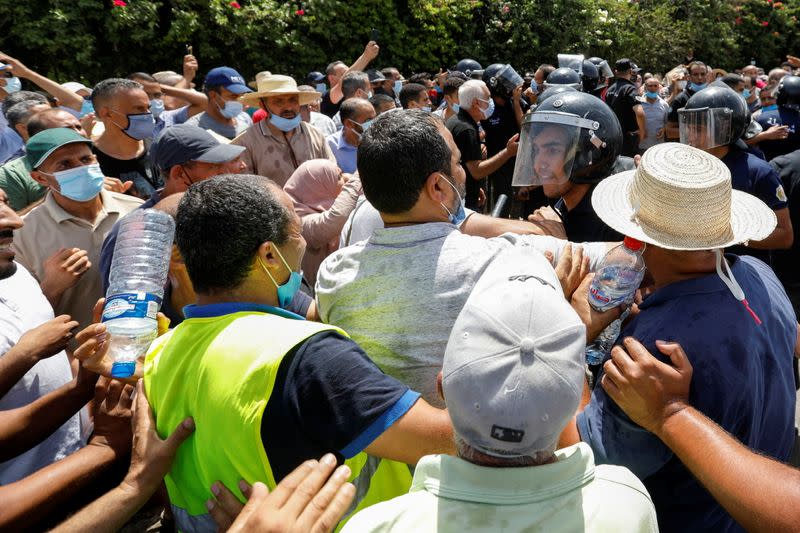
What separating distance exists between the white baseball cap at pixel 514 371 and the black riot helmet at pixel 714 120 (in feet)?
10.7

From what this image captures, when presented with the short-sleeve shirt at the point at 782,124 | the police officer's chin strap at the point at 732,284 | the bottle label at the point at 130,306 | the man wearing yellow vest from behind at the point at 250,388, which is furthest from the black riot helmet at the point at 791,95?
the bottle label at the point at 130,306

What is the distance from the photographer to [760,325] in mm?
1769

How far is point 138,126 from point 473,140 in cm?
300

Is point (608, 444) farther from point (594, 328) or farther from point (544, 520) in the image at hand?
point (544, 520)

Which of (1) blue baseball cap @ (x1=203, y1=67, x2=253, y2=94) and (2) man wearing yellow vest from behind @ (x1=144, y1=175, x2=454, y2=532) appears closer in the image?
(2) man wearing yellow vest from behind @ (x1=144, y1=175, x2=454, y2=532)

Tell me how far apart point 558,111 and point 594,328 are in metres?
1.43

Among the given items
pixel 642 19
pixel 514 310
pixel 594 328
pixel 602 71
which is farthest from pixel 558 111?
pixel 642 19

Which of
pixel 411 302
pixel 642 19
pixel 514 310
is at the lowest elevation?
pixel 642 19

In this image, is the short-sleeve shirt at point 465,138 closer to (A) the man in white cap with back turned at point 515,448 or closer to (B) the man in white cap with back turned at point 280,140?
(B) the man in white cap with back turned at point 280,140

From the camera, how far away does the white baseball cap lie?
115 centimetres

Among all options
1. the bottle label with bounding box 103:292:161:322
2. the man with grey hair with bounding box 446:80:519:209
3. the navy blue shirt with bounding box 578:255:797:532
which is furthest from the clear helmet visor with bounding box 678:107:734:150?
the bottle label with bounding box 103:292:161:322

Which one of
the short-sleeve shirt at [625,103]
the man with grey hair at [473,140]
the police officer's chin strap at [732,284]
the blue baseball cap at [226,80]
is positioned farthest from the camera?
the short-sleeve shirt at [625,103]

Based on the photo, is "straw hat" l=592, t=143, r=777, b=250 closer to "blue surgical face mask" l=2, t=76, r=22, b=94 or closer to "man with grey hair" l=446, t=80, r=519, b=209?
"man with grey hair" l=446, t=80, r=519, b=209

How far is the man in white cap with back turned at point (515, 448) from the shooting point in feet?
3.78
